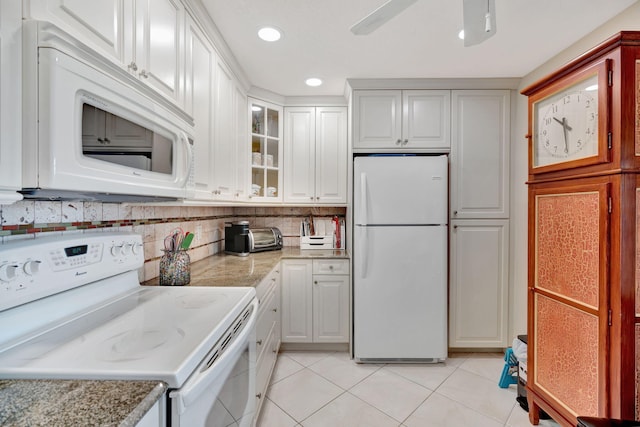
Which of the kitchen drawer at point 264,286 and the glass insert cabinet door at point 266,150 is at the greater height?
the glass insert cabinet door at point 266,150

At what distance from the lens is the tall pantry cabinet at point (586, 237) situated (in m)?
1.24

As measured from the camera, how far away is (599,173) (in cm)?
132

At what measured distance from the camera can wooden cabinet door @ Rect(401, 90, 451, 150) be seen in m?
2.50

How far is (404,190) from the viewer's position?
7.80ft

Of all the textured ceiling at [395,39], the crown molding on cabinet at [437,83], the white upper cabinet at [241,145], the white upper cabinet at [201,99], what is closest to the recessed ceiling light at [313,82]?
the textured ceiling at [395,39]

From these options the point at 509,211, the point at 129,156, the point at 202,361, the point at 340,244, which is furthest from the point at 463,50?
the point at 202,361

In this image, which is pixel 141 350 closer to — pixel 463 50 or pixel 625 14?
Answer: pixel 463 50

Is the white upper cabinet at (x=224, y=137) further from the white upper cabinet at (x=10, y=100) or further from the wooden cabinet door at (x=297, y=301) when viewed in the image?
the white upper cabinet at (x=10, y=100)

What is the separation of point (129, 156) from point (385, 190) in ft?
6.01

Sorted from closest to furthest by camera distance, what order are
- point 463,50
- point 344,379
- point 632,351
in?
point 632,351, point 463,50, point 344,379

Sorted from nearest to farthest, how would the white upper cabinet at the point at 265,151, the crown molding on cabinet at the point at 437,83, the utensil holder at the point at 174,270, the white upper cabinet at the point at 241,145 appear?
the utensil holder at the point at 174,270 < the white upper cabinet at the point at 241,145 < the crown molding on cabinet at the point at 437,83 < the white upper cabinet at the point at 265,151

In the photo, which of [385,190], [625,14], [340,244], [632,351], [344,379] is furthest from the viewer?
[340,244]

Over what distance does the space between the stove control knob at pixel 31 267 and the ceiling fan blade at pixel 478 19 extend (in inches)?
64.1

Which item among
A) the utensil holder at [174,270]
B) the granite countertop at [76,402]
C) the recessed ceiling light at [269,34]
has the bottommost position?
the granite countertop at [76,402]
